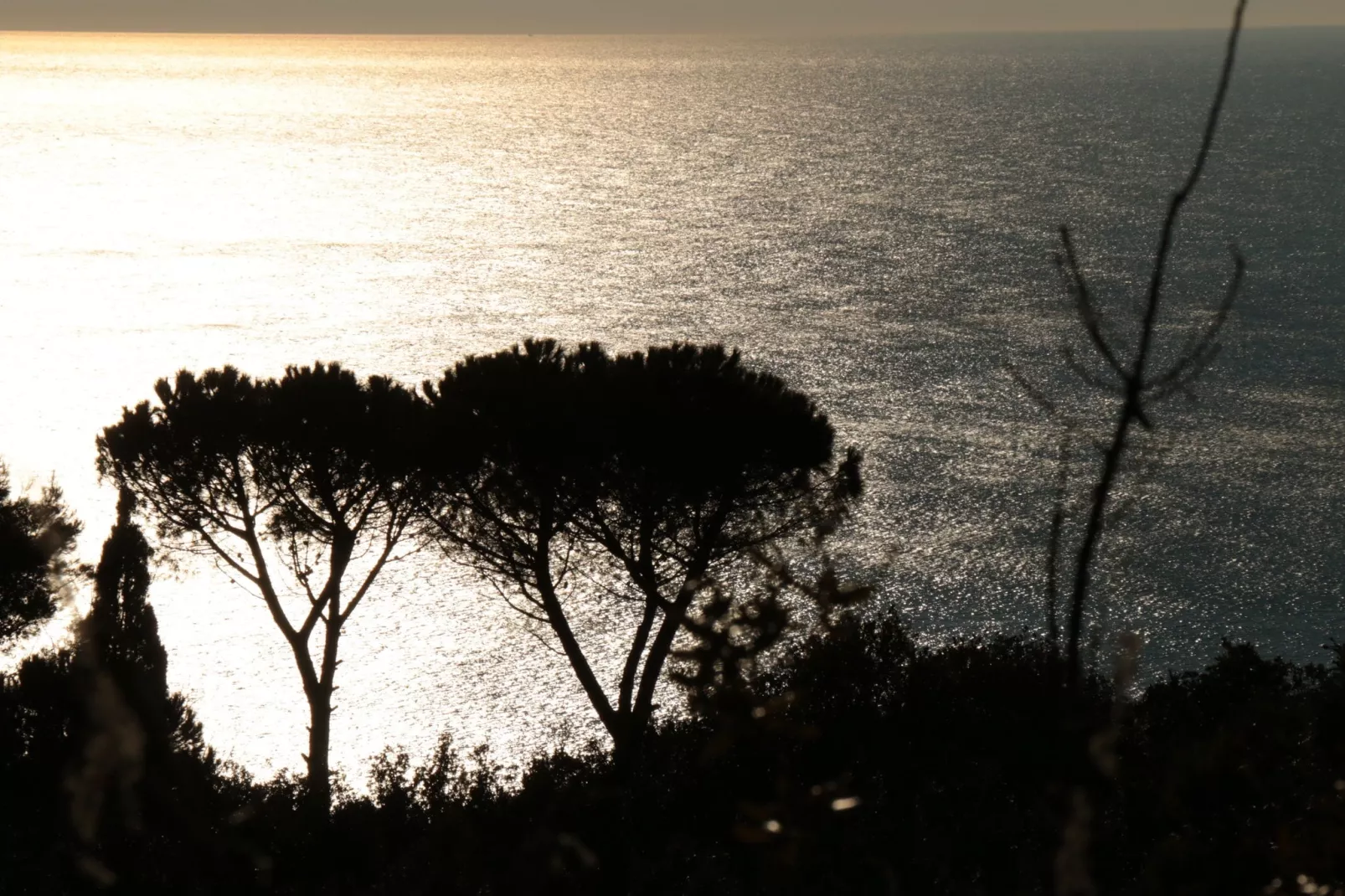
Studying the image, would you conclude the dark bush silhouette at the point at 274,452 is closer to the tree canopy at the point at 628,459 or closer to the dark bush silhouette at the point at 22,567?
the tree canopy at the point at 628,459

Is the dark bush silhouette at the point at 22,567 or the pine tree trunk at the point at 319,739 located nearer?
the dark bush silhouette at the point at 22,567

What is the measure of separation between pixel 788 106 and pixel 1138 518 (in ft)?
488

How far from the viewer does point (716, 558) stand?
15727 millimetres

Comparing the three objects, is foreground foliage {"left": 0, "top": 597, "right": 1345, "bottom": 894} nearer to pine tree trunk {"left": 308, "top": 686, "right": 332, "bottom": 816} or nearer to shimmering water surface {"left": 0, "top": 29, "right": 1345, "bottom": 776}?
pine tree trunk {"left": 308, "top": 686, "right": 332, "bottom": 816}

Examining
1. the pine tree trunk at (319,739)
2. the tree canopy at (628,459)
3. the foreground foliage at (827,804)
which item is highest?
the tree canopy at (628,459)

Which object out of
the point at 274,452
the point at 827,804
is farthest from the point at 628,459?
the point at 827,804

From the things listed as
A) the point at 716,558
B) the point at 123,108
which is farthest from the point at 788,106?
the point at 716,558

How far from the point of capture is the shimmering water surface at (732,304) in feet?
124

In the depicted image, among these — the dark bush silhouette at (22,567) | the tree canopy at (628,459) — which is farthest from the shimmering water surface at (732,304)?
the tree canopy at (628,459)

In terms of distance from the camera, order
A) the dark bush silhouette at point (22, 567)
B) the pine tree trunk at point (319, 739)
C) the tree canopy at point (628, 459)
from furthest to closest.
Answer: the pine tree trunk at point (319, 739) → the dark bush silhouette at point (22, 567) → the tree canopy at point (628, 459)

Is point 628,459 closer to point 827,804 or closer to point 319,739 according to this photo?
point 319,739

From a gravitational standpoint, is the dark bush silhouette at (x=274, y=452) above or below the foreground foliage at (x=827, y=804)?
above

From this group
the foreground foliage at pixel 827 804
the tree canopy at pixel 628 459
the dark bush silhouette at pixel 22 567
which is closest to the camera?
the foreground foliage at pixel 827 804

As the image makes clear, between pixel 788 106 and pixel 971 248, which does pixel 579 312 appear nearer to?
pixel 971 248
